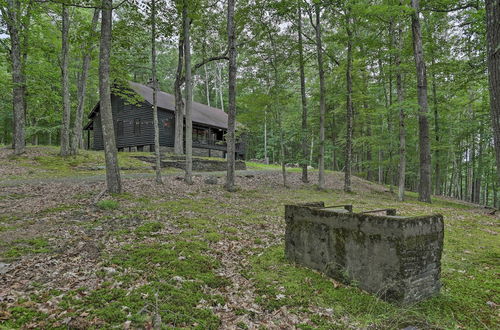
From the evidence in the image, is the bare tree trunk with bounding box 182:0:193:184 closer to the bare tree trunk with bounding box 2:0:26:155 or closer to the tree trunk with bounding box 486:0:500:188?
the bare tree trunk with bounding box 2:0:26:155

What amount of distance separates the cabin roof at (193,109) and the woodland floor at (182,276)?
19.1 m

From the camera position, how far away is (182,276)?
4.47 m

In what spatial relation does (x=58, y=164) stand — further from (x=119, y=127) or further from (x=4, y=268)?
(x=4, y=268)

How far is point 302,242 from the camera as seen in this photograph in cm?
513

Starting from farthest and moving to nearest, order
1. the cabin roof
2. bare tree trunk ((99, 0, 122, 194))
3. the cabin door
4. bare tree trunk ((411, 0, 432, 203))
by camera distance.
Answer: the cabin door
the cabin roof
bare tree trunk ((411, 0, 432, 203))
bare tree trunk ((99, 0, 122, 194))

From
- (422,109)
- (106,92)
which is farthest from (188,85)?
(422,109)

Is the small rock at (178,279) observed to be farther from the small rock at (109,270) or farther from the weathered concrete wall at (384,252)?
the weathered concrete wall at (384,252)

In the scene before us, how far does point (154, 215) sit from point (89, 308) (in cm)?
463

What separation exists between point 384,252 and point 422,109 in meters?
11.8

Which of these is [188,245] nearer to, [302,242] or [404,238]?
[302,242]

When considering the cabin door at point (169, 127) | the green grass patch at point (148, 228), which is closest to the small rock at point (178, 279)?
the green grass patch at point (148, 228)

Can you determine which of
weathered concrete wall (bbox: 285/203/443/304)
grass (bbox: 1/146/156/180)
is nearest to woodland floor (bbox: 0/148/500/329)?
weathered concrete wall (bbox: 285/203/443/304)

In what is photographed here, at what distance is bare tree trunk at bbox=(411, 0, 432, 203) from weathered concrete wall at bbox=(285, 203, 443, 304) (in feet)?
35.2

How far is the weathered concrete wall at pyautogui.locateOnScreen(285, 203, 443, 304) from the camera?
11.9 ft
